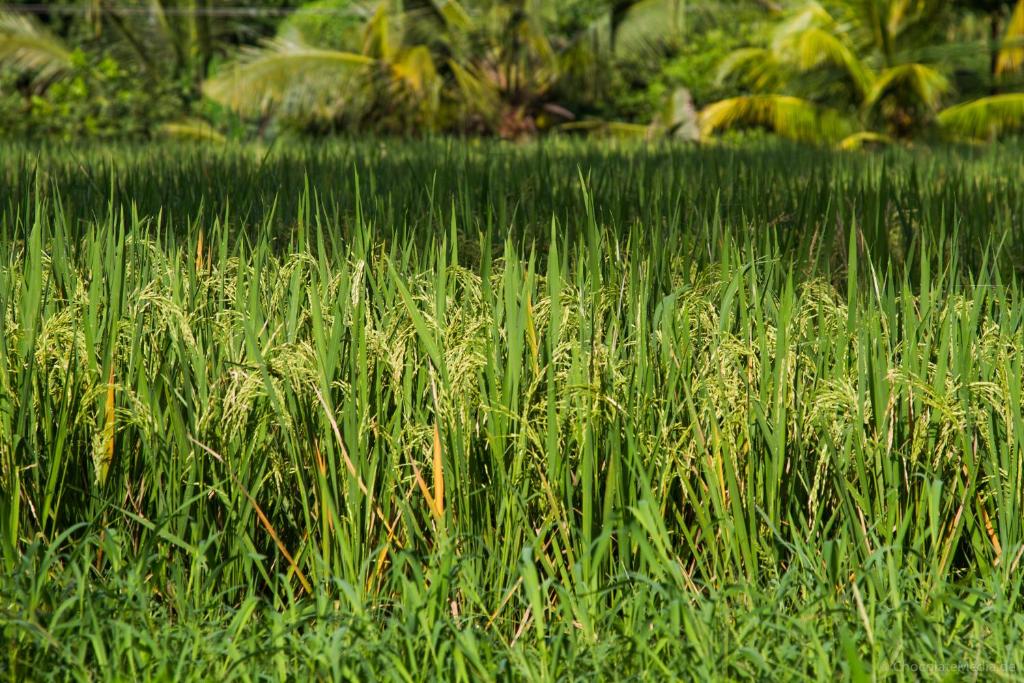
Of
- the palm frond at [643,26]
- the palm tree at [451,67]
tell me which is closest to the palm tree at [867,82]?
the palm frond at [643,26]

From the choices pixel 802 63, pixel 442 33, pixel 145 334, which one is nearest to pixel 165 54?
pixel 442 33

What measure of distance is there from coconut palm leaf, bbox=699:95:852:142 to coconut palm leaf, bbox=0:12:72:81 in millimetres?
8390

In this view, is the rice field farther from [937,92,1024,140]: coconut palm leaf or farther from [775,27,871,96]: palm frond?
[937,92,1024,140]: coconut palm leaf

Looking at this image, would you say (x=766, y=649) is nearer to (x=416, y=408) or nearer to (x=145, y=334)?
(x=416, y=408)

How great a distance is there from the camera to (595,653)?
4.36 feet

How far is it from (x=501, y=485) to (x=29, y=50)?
1502 cm

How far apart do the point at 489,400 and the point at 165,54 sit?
15.7 meters

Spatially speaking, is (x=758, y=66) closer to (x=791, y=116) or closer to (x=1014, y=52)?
(x=791, y=116)

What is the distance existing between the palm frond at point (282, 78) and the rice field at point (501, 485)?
10986 mm

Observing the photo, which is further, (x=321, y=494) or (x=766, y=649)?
(x=321, y=494)

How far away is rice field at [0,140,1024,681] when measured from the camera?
4.43 feet

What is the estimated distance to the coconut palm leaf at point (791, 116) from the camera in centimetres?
1252

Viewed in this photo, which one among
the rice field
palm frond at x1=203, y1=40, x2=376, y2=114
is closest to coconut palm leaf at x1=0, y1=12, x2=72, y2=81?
palm frond at x1=203, y1=40, x2=376, y2=114

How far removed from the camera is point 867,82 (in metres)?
12.5
